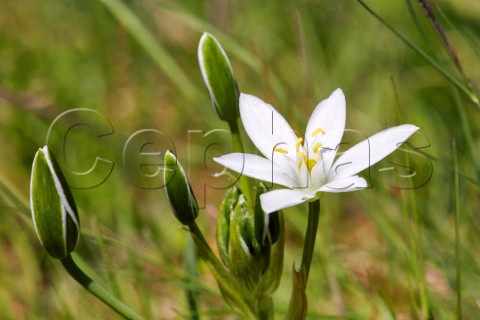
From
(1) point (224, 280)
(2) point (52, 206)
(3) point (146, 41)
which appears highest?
(3) point (146, 41)

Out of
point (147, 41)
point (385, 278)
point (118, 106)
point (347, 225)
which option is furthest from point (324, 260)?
point (118, 106)

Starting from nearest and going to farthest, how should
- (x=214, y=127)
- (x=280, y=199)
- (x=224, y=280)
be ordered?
1. (x=280, y=199)
2. (x=224, y=280)
3. (x=214, y=127)

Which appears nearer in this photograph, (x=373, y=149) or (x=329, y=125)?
(x=373, y=149)

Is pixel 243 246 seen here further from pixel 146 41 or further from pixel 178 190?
pixel 146 41

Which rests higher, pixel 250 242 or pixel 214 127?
pixel 214 127

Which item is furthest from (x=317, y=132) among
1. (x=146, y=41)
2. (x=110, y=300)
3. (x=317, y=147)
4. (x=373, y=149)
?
(x=146, y=41)
